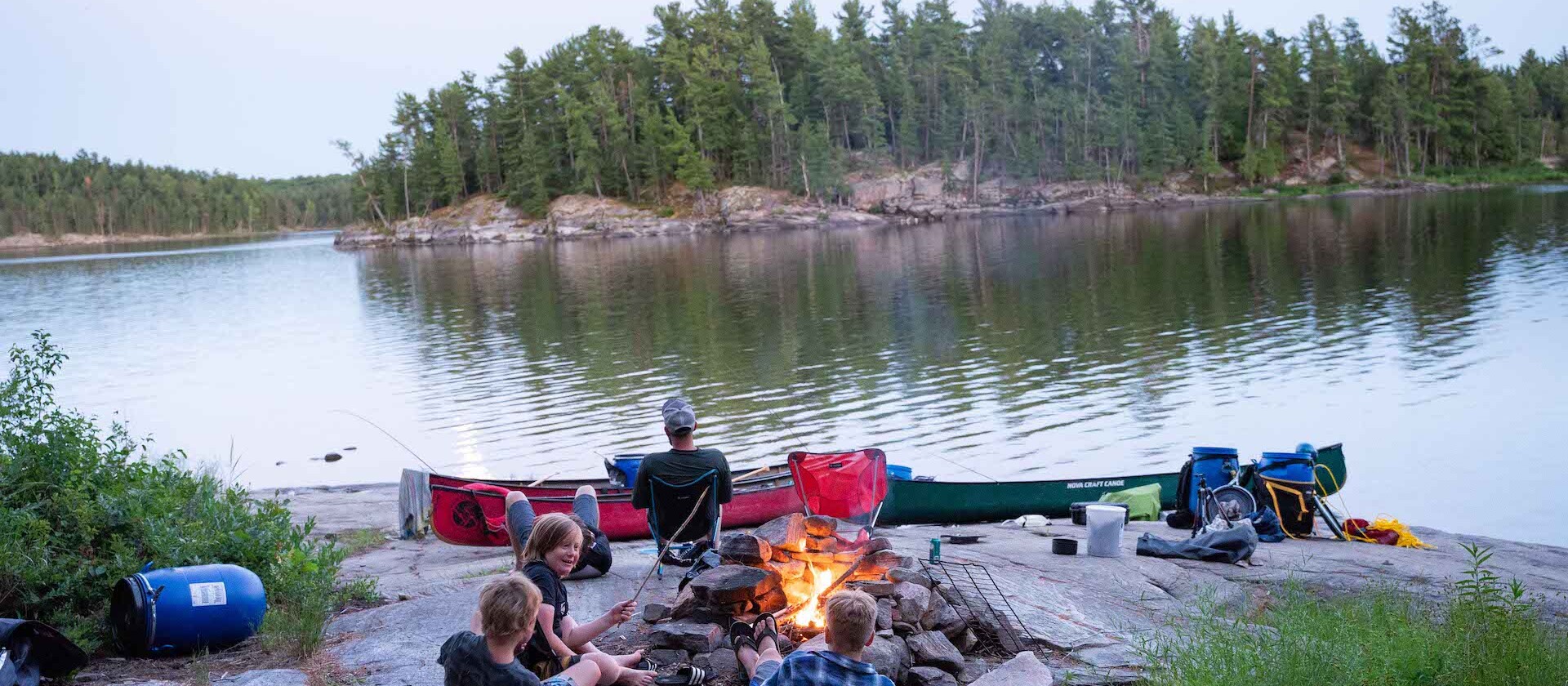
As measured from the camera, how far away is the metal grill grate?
698cm

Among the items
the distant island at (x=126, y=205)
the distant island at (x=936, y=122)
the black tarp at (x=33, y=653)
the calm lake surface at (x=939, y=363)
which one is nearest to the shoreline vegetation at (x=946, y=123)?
the distant island at (x=936, y=122)

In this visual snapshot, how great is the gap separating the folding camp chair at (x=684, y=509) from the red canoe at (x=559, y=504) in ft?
7.48

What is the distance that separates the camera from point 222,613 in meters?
7.18

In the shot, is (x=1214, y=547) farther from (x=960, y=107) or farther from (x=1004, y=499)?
(x=960, y=107)

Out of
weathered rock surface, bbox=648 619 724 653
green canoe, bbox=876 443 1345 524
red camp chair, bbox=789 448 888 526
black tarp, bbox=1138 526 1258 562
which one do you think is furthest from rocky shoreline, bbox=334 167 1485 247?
weathered rock surface, bbox=648 619 724 653

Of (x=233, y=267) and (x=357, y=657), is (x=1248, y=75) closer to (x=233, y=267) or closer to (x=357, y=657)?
(x=233, y=267)

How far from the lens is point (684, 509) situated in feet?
27.5

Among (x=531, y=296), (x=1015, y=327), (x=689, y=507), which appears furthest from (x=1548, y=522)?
(x=531, y=296)

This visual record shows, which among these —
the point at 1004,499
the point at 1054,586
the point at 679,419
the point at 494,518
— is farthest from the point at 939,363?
the point at 679,419

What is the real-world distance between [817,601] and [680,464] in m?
1.69

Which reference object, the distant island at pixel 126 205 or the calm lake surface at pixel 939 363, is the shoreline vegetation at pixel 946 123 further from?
the distant island at pixel 126 205

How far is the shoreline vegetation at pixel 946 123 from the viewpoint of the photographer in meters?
91.8

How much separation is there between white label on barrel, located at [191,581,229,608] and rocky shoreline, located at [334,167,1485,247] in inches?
3155

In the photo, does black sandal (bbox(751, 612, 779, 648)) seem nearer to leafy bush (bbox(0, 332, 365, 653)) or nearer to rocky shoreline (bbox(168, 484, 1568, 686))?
rocky shoreline (bbox(168, 484, 1568, 686))
